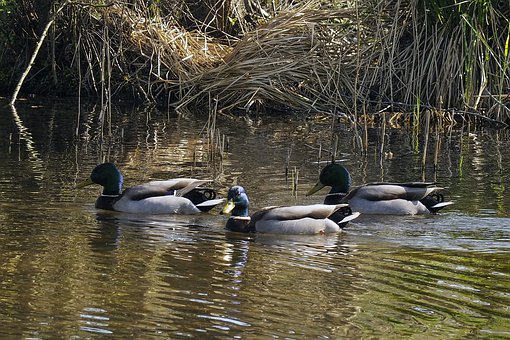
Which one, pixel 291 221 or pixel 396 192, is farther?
pixel 396 192

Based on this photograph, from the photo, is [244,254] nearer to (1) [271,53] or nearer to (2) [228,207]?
(2) [228,207]

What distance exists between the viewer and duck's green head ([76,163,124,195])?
11023 mm

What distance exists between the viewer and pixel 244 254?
8680mm

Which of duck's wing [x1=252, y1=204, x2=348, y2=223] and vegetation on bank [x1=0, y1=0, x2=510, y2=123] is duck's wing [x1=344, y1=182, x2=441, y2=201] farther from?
vegetation on bank [x1=0, y1=0, x2=510, y2=123]

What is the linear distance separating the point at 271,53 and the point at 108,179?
829cm

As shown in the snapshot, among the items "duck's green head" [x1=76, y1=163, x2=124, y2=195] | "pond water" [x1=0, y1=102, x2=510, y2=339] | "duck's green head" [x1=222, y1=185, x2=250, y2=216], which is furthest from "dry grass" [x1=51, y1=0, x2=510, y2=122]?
"duck's green head" [x1=222, y1=185, x2=250, y2=216]

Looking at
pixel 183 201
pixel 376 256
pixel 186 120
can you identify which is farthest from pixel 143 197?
pixel 186 120

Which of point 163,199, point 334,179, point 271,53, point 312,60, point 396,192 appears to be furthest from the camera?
point 271,53

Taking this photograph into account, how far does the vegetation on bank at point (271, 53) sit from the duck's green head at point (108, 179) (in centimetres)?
535

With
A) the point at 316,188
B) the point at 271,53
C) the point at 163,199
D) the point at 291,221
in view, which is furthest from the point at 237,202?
the point at 271,53

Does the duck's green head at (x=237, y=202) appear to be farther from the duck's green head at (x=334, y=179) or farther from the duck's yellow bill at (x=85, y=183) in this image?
the duck's yellow bill at (x=85, y=183)

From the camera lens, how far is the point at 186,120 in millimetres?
17609

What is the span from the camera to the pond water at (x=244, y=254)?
6453 mm

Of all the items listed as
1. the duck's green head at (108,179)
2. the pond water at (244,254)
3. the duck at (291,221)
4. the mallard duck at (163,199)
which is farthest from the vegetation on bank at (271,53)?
the duck at (291,221)
